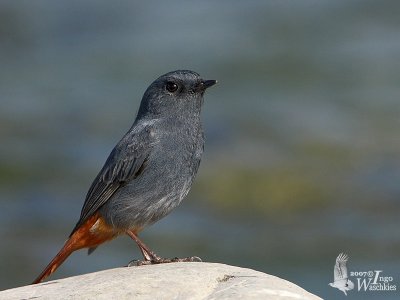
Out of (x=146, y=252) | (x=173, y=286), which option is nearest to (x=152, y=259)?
(x=146, y=252)

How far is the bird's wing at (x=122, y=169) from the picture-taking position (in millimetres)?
8422

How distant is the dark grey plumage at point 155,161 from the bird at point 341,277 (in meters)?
2.54

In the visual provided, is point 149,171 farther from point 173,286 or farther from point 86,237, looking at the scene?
point 173,286

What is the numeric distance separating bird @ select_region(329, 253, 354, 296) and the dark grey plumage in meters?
2.54

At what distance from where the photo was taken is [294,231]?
13492mm

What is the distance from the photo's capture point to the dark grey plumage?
327 inches

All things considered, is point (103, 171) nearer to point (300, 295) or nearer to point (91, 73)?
point (300, 295)

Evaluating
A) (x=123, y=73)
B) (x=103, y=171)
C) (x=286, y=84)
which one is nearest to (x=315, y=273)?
(x=103, y=171)

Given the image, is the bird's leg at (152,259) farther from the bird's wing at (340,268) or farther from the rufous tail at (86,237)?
the bird's wing at (340,268)

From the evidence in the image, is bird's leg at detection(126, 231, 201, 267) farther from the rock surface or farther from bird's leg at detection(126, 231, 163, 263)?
the rock surface

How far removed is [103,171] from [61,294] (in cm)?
169

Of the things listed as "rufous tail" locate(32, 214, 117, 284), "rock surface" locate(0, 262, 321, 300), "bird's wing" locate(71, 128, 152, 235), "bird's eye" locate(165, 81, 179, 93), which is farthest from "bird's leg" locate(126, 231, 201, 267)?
"bird's eye" locate(165, 81, 179, 93)

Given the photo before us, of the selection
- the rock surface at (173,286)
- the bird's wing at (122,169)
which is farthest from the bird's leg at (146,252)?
the rock surface at (173,286)

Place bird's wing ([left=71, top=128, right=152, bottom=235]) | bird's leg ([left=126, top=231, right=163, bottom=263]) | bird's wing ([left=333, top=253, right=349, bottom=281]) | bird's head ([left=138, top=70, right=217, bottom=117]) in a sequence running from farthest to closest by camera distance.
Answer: bird's wing ([left=333, top=253, right=349, bottom=281]), bird's head ([left=138, top=70, right=217, bottom=117]), bird's wing ([left=71, top=128, right=152, bottom=235]), bird's leg ([left=126, top=231, right=163, bottom=263])
